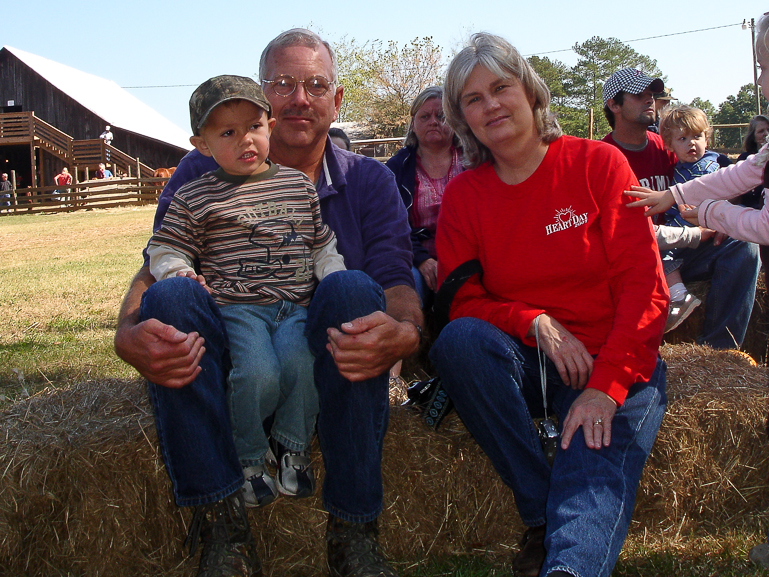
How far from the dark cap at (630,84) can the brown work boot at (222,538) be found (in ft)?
13.2

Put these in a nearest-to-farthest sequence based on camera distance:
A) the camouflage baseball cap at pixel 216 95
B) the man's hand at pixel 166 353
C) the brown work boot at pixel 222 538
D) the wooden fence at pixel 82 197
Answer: the man's hand at pixel 166 353
the brown work boot at pixel 222 538
the camouflage baseball cap at pixel 216 95
the wooden fence at pixel 82 197

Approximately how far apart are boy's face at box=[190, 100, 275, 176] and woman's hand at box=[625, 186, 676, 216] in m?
1.38

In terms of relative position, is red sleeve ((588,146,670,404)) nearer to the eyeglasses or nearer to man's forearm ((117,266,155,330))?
the eyeglasses

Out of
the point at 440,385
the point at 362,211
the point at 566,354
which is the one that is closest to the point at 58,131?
the point at 362,211

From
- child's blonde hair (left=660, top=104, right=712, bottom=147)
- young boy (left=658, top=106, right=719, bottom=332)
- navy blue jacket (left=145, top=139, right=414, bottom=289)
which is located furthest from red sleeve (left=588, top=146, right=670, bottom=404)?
child's blonde hair (left=660, top=104, right=712, bottom=147)

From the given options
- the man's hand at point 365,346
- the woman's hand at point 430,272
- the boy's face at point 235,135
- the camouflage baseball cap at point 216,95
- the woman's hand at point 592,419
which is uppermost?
the camouflage baseball cap at point 216,95

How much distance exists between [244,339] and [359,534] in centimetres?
74

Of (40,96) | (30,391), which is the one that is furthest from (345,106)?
(30,391)

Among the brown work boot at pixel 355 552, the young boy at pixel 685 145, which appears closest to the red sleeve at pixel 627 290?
the brown work boot at pixel 355 552

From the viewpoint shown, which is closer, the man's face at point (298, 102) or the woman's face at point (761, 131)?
the man's face at point (298, 102)

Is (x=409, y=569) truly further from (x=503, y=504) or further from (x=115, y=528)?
(x=115, y=528)

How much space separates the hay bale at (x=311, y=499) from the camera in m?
2.39

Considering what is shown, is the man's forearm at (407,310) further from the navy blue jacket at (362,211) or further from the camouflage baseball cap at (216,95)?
the camouflage baseball cap at (216,95)

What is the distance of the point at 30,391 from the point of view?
4.10m
